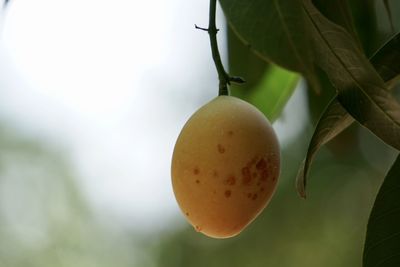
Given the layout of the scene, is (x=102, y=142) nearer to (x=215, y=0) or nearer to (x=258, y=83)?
(x=258, y=83)

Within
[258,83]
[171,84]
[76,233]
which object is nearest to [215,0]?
[258,83]

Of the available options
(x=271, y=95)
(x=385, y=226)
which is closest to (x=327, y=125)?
(x=385, y=226)

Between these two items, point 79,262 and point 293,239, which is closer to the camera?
point 293,239

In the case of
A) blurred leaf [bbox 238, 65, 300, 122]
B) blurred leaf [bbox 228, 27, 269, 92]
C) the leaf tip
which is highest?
the leaf tip

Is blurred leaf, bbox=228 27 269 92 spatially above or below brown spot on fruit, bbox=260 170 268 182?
below

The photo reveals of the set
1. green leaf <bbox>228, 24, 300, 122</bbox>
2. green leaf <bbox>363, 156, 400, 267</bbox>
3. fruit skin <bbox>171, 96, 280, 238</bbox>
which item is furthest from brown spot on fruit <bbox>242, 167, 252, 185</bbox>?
green leaf <bbox>228, 24, 300, 122</bbox>

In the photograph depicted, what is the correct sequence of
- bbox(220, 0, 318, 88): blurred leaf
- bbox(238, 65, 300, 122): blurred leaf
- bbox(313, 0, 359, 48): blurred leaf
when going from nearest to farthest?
bbox(220, 0, 318, 88): blurred leaf
bbox(313, 0, 359, 48): blurred leaf
bbox(238, 65, 300, 122): blurred leaf

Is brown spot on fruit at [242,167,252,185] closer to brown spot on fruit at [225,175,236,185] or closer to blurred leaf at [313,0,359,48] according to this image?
brown spot on fruit at [225,175,236,185]

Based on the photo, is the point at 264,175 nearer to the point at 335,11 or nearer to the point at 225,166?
the point at 225,166
